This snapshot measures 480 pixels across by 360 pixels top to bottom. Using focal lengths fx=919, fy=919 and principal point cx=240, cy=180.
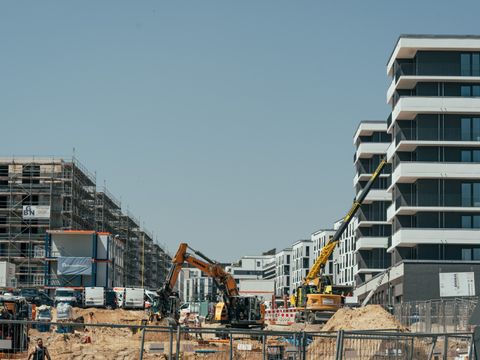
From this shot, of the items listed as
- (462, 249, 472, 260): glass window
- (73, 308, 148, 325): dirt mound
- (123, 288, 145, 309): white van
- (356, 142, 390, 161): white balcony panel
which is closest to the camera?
(73, 308, 148, 325): dirt mound

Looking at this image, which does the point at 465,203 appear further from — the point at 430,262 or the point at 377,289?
the point at 377,289

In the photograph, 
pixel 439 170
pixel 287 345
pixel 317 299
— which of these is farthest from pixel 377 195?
pixel 287 345

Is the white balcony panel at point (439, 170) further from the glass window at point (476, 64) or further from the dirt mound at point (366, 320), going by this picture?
the dirt mound at point (366, 320)

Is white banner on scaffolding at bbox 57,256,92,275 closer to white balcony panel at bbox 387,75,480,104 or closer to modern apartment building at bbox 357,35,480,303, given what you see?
modern apartment building at bbox 357,35,480,303

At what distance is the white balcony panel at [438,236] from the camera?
71375 millimetres

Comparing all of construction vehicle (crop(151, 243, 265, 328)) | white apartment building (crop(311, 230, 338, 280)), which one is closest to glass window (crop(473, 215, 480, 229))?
construction vehicle (crop(151, 243, 265, 328))

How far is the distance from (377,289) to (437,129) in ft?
55.4

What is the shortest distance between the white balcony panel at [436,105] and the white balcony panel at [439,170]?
4138mm

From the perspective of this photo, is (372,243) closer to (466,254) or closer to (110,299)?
(466,254)

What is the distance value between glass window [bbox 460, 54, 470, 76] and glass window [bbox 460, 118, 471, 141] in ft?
12.1

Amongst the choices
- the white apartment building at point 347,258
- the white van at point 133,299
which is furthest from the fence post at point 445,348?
the white apartment building at point 347,258

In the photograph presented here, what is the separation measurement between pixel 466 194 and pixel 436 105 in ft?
24.3

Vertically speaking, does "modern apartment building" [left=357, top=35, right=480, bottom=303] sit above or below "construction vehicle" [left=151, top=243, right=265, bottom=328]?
above

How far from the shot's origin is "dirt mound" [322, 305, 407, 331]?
39.1m
